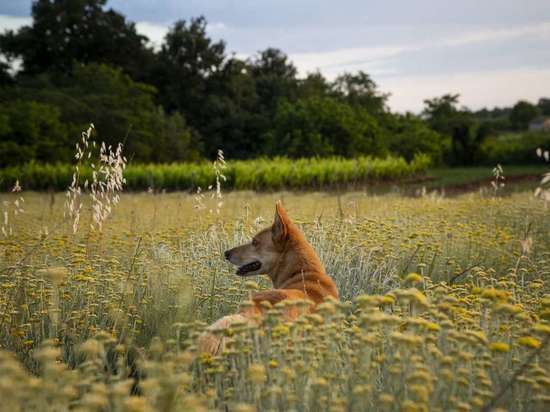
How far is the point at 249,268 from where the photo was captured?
5.09 meters

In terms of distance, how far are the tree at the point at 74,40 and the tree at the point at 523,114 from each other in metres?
35.6

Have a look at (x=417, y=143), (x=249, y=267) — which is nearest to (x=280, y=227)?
(x=249, y=267)

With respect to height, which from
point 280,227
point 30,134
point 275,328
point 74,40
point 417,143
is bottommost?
point 275,328

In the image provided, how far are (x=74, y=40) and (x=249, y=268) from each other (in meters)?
43.8

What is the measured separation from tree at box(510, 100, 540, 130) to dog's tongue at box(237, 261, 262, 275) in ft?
194

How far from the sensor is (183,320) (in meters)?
4.37

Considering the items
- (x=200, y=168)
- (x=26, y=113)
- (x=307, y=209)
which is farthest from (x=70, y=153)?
(x=307, y=209)

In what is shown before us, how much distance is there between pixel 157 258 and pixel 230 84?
3950 cm

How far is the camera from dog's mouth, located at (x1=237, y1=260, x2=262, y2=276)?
5.04 meters

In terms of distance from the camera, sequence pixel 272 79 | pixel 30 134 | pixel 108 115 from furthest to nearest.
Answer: pixel 272 79
pixel 108 115
pixel 30 134

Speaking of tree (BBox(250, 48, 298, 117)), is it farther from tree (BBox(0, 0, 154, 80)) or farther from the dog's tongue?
the dog's tongue

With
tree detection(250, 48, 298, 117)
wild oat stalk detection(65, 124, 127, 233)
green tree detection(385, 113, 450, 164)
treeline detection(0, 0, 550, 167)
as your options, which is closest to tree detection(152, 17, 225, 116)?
treeline detection(0, 0, 550, 167)

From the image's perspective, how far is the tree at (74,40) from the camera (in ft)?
141

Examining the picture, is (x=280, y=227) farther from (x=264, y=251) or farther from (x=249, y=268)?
(x=249, y=268)
